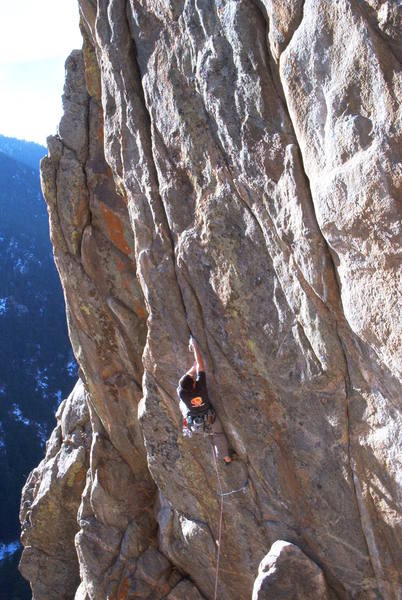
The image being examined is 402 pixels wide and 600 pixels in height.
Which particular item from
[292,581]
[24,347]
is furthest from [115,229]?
[24,347]

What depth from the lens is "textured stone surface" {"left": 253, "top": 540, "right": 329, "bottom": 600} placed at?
7.36m

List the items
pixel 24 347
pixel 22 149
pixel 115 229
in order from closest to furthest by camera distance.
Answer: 1. pixel 115 229
2. pixel 24 347
3. pixel 22 149

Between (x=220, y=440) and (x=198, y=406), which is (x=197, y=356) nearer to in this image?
(x=198, y=406)

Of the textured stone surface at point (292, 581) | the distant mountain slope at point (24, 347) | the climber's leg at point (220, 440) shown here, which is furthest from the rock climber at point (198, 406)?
the distant mountain slope at point (24, 347)

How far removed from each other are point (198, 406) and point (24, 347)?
58.0 metres

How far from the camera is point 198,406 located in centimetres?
770

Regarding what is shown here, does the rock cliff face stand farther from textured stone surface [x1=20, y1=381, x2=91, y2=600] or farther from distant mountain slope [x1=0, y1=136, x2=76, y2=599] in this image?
distant mountain slope [x1=0, y1=136, x2=76, y2=599]

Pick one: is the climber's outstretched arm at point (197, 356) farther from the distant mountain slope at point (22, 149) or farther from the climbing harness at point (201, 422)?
the distant mountain slope at point (22, 149)

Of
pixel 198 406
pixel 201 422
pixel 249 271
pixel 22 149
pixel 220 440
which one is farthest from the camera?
pixel 22 149

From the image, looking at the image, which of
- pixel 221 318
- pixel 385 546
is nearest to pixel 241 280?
pixel 221 318

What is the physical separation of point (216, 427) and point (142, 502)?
11.5ft

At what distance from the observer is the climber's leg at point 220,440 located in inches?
314

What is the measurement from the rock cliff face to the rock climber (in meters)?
0.16

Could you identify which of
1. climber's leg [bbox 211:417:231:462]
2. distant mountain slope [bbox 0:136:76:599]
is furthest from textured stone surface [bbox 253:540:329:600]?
distant mountain slope [bbox 0:136:76:599]
